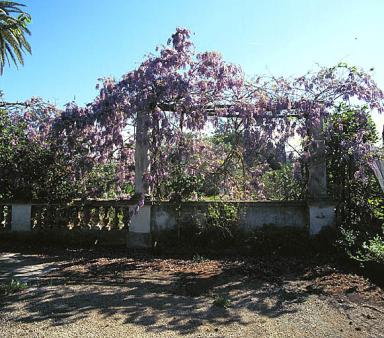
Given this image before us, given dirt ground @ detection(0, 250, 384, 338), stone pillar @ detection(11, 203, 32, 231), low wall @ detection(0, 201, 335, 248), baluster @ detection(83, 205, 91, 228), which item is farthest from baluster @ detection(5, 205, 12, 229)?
dirt ground @ detection(0, 250, 384, 338)

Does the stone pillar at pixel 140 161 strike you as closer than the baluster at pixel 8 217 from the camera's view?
Yes

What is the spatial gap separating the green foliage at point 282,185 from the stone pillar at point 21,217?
5.90 metres

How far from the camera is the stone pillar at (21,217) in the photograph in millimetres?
10344

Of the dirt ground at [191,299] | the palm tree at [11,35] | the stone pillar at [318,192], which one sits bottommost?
the dirt ground at [191,299]

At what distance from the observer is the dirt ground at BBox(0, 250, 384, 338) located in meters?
4.41

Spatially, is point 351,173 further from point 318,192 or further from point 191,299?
point 191,299

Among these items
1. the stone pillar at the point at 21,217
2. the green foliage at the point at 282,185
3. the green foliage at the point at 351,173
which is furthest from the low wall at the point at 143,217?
the green foliage at the point at 282,185

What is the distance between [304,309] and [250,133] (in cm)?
459

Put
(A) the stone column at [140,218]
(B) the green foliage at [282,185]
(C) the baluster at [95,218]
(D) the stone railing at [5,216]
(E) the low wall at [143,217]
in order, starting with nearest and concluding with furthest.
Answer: (E) the low wall at [143,217], (A) the stone column at [140,218], (B) the green foliage at [282,185], (C) the baluster at [95,218], (D) the stone railing at [5,216]

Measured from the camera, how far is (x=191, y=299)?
215 inches

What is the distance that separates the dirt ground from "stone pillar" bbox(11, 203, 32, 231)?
244 cm

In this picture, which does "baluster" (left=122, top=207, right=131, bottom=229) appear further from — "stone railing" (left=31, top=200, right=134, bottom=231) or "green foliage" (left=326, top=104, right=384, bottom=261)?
"green foliage" (left=326, top=104, right=384, bottom=261)

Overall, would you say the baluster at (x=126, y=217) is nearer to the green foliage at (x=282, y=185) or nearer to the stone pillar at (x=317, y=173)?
the green foliage at (x=282, y=185)

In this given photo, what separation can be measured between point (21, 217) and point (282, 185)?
6548mm
